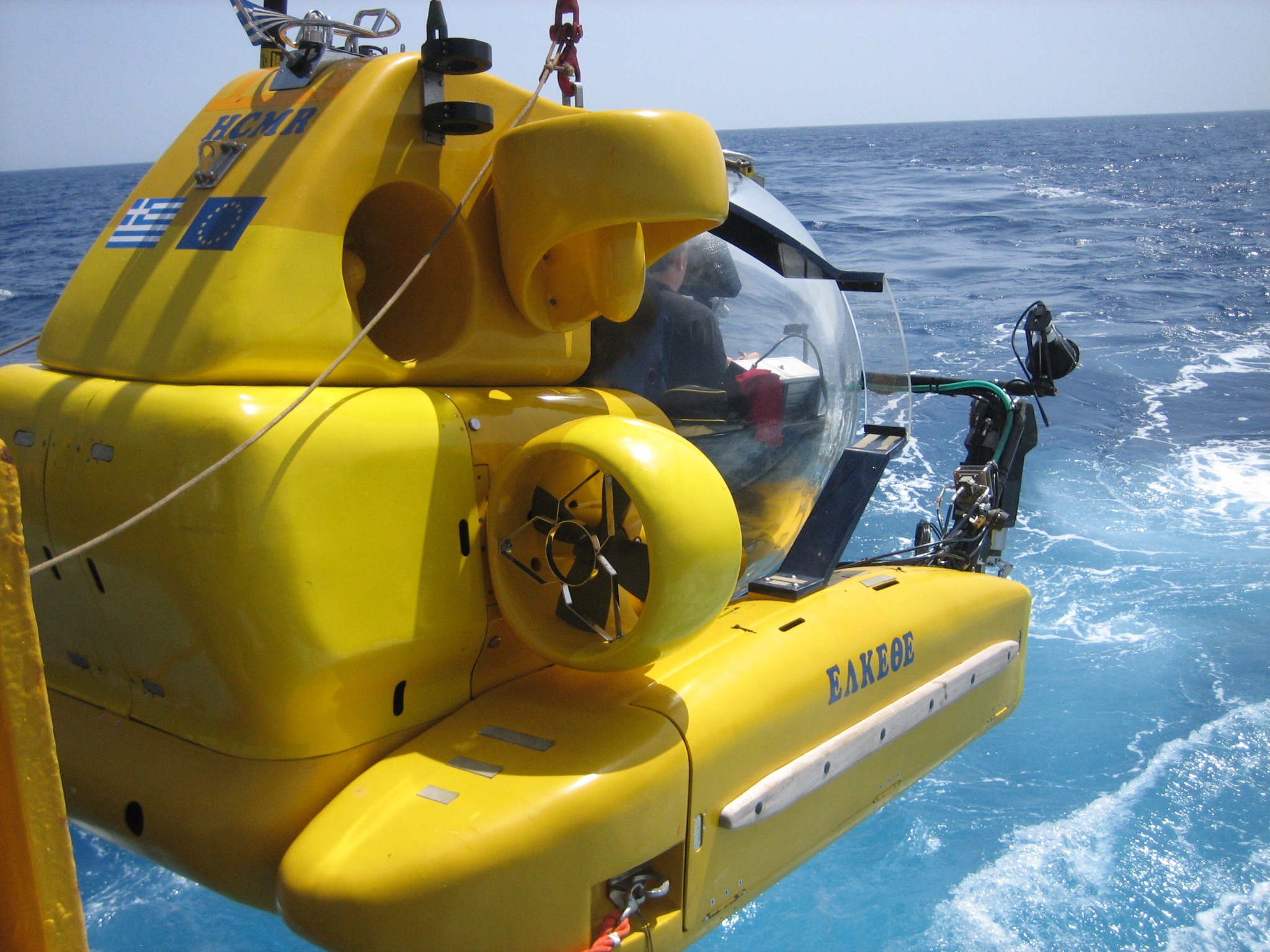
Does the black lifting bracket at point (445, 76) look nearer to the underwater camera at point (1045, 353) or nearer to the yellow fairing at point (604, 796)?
the yellow fairing at point (604, 796)

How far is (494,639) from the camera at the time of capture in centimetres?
238

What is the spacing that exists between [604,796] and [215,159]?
64.8 inches

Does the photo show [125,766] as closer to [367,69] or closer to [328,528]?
[328,528]

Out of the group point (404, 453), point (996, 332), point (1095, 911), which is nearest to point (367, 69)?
point (404, 453)

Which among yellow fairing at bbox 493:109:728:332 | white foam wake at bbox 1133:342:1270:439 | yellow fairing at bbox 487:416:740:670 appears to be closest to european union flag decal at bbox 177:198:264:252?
yellow fairing at bbox 493:109:728:332

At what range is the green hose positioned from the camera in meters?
4.32

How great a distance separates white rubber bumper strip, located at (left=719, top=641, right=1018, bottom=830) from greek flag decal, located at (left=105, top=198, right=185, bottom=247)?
1.85 metres

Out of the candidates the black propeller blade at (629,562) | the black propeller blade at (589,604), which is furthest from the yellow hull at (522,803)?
the black propeller blade at (629,562)

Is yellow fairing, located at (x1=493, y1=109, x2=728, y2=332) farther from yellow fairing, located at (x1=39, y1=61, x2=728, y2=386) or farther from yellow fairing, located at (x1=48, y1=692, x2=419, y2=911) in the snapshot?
yellow fairing, located at (x1=48, y1=692, x2=419, y2=911)

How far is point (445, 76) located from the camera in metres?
2.31

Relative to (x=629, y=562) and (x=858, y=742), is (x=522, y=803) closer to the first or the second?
(x=629, y=562)

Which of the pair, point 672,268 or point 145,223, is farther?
point 672,268

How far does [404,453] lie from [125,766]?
3.03 ft

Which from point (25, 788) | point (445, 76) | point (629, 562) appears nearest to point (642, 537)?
point (629, 562)
